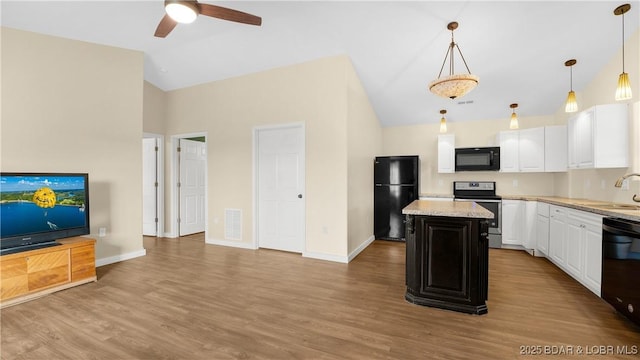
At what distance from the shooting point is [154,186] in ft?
18.3

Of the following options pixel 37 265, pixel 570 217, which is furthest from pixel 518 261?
pixel 37 265

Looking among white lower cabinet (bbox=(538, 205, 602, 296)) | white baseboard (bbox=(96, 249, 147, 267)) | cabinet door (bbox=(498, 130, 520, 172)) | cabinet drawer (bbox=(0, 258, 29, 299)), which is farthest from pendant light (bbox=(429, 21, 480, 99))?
white baseboard (bbox=(96, 249, 147, 267))

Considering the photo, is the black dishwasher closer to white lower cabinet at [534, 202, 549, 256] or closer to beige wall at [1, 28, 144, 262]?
white lower cabinet at [534, 202, 549, 256]

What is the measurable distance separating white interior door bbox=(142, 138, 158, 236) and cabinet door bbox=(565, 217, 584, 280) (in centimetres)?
671

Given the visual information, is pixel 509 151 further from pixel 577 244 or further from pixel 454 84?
pixel 454 84

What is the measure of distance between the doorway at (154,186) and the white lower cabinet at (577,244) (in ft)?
21.5

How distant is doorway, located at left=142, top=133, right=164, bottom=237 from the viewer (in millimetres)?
5516

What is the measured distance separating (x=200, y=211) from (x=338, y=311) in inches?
177

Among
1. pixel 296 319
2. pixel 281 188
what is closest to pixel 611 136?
pixel 296 319

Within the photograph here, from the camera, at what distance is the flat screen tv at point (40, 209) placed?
272cm

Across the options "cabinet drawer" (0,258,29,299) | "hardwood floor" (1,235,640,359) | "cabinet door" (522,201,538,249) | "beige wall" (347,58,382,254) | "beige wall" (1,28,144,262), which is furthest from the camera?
"cabinet door" (522,201,538,249)

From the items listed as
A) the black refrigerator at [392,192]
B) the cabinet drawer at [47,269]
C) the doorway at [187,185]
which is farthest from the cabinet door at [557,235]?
the cabinet drawer at [47,269]

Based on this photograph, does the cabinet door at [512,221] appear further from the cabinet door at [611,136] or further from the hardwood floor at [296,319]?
the cabinet door at [611,136]

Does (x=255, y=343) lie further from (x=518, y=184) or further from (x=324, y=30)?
(x=518, y=184)
